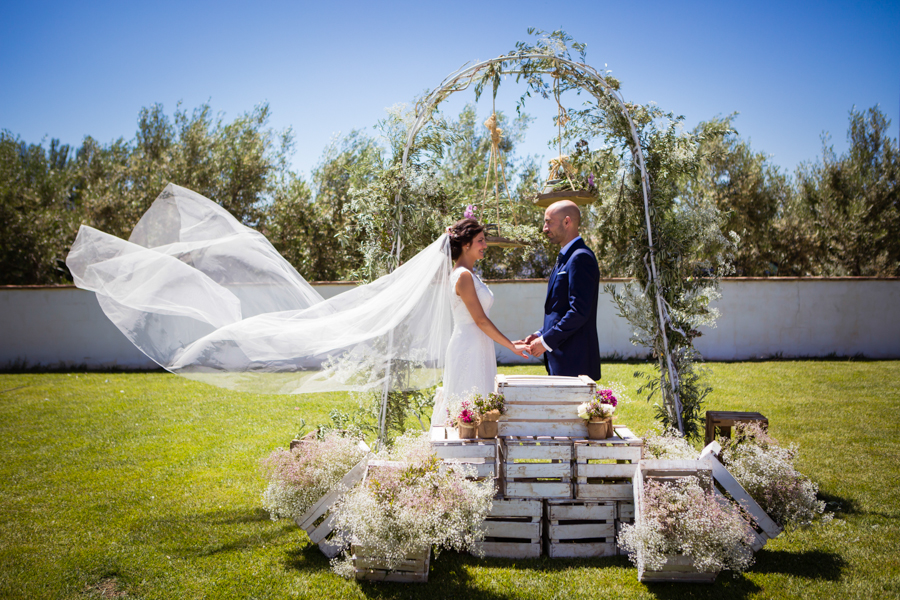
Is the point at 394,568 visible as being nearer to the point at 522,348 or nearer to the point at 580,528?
the point at 580,528

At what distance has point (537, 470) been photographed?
337cm

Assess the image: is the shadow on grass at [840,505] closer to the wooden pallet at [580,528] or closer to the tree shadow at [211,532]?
the wooden pallet at [580,528]

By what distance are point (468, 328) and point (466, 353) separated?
0.68 ft

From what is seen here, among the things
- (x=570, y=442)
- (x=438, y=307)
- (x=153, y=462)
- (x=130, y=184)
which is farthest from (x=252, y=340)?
(x=130, y=184)

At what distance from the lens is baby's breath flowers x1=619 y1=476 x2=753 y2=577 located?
287 cm

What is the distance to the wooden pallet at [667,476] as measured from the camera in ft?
9.94

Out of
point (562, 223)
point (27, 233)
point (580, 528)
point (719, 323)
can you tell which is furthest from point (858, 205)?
point (27, 233)

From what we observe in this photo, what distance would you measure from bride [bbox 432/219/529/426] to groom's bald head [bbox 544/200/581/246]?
0.59 meters

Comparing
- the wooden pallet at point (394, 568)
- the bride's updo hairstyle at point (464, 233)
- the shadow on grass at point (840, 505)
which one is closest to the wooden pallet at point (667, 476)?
the wooden pallet at point (394, 568)

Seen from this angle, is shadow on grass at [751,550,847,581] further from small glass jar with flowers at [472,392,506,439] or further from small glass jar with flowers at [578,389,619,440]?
small glass jar with flowers at [472,392,506,439]

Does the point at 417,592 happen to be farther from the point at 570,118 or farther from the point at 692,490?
the point at 570,118

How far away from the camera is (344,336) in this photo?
Result: 13.2 feet

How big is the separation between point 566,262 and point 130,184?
21243 millimetres

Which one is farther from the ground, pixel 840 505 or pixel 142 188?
pixel 142 188
